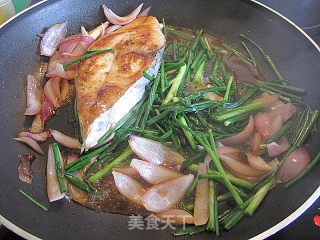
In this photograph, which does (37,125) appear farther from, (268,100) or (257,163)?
(268,100)

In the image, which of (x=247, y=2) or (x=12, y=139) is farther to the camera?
(x=247, y=2)

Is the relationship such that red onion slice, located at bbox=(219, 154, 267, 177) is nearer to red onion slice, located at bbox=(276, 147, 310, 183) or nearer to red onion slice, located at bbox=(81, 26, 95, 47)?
red onion slice, located at bbox=(276, 147, 310, 183)

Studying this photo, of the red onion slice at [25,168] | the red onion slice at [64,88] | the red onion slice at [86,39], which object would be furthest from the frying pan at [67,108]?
the red onion slice at [86,39]

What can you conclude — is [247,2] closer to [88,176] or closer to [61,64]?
[61,64]

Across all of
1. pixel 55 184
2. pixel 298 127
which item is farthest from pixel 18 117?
pixel 298 127

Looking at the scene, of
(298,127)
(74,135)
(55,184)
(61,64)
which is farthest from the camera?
(61,64)

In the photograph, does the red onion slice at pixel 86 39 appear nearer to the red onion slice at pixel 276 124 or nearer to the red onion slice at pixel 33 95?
the red onion slice at pixel 33 95

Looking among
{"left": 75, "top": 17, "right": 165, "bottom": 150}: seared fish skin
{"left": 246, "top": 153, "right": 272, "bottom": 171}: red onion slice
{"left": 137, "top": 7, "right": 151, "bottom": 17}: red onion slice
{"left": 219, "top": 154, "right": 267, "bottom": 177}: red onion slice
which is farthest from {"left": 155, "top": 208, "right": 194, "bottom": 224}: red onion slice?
{"left": 137, "top": 7, "right": 151, "bottom": 17}: red onion slice
